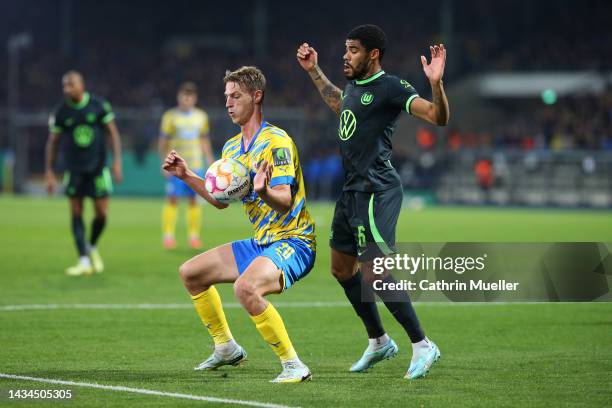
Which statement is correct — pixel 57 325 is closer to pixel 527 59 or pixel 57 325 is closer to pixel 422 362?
pixel 422 362

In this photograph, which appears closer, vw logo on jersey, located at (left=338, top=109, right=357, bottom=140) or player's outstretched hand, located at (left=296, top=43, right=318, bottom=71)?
vw logo on jersey, located at (left=338, top=109, right=357, bottom=140)

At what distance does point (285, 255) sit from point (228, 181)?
64 cm

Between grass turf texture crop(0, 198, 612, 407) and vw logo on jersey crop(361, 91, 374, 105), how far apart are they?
195 cm

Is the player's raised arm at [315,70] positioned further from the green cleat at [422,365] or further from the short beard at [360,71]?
the green cleat at [422,365]

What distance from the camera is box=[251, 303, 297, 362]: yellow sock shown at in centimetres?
729

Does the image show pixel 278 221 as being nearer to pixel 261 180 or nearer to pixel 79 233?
pixel 261 180

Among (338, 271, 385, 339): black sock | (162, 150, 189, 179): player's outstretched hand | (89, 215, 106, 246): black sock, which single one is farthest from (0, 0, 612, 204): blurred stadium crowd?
(162, 150, 189, 179): player's outstretched hand

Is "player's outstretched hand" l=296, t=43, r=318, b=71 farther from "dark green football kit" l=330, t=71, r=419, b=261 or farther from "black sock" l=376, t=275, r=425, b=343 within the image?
"black sock" l=376, t=275, r=425, b=343

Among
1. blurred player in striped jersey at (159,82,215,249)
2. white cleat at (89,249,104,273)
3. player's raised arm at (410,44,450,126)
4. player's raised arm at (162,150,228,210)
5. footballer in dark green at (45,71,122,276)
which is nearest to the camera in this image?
player's raised arm at (410,44,450,126)

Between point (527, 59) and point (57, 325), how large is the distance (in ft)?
124

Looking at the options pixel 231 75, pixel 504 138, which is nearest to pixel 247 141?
pixel 231 75

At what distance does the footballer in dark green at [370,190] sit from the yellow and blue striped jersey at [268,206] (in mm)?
385

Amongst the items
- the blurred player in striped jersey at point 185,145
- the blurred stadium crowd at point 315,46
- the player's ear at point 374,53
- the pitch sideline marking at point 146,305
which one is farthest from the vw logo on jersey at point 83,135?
the blurred stadium crowd at point 315,46

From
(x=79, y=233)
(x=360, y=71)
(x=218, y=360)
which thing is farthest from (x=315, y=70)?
(x=79, y=233)
